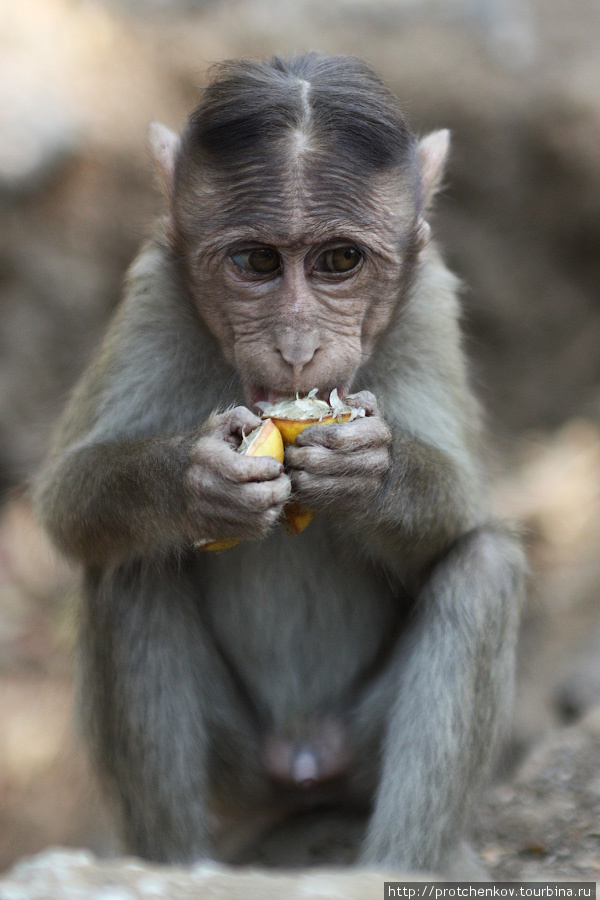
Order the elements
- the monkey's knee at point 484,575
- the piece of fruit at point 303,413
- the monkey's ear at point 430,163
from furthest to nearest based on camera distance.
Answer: the monkey's ear at point 430,163 < the monkey's knee at point 484,575 < the piece of fruit at point 303,413

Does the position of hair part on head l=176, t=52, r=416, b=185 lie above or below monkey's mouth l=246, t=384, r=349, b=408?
above

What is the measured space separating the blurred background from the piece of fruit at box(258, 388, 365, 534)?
19.0 feet

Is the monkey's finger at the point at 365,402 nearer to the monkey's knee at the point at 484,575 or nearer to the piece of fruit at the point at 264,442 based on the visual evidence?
the piece of fruit at the point at 264,442

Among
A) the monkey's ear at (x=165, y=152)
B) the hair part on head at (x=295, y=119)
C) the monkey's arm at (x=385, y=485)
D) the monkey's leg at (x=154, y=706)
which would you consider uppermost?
the hair part on head at (x=295, y=119)

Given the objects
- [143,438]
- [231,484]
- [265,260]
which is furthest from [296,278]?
[143,438]

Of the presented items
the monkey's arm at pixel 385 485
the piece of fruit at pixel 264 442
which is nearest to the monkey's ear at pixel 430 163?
the monkey's arm at pixel 385 485

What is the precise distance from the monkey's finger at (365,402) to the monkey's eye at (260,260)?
61 centimetres

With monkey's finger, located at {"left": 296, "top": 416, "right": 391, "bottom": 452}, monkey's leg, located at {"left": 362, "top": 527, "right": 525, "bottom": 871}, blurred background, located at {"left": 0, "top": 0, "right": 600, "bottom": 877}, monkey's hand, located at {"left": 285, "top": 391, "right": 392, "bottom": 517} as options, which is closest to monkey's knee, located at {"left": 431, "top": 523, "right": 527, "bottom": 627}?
monkey's leg, located at {"left": 362, "top": 527, "right": 525, "bottom": 871}

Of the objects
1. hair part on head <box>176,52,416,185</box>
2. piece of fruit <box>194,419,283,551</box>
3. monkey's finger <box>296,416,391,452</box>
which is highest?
hair part on head <box>176,52,416,185</box>

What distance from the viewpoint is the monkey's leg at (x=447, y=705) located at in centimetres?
479

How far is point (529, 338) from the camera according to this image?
11.3 metres

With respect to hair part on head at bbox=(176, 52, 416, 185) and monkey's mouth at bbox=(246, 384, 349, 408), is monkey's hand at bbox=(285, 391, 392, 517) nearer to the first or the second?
monkey's mouth at bbox=(246, 384, 349, 408)

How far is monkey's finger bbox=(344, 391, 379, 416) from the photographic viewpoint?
174 inches

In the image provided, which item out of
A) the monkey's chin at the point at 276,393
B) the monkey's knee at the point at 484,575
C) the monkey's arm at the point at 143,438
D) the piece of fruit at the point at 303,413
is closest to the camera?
the piece of fruit at the point at 303,413
